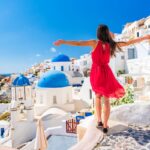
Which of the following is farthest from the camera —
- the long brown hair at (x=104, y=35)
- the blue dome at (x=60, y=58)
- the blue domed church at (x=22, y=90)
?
the blue dome at (x=60, y=58)

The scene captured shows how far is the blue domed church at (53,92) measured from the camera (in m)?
22.3

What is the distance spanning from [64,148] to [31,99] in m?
13.8

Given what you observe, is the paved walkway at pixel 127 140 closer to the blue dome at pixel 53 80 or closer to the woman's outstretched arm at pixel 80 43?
the woman's outstretched arm at pixel 80 43

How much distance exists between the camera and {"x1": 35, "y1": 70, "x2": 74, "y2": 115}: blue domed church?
2230cm

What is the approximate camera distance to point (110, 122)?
4.35m

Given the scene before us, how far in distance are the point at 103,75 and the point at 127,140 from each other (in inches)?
40.3

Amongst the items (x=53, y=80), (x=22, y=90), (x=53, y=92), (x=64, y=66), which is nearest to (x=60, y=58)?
(x=64, y=66)

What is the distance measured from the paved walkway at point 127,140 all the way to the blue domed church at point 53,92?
723 inches

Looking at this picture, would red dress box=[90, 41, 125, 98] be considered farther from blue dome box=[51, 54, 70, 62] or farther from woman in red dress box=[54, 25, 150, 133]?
blue dome box=[51, 54, 70, 62]

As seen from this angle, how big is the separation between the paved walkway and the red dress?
61 centimetres

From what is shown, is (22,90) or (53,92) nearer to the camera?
(53,92)

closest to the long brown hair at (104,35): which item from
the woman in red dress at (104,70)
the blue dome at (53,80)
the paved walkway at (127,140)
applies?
the woman in red dress at (104,70)

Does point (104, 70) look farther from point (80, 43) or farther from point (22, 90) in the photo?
point (22, 90)

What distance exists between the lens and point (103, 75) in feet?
12.9
